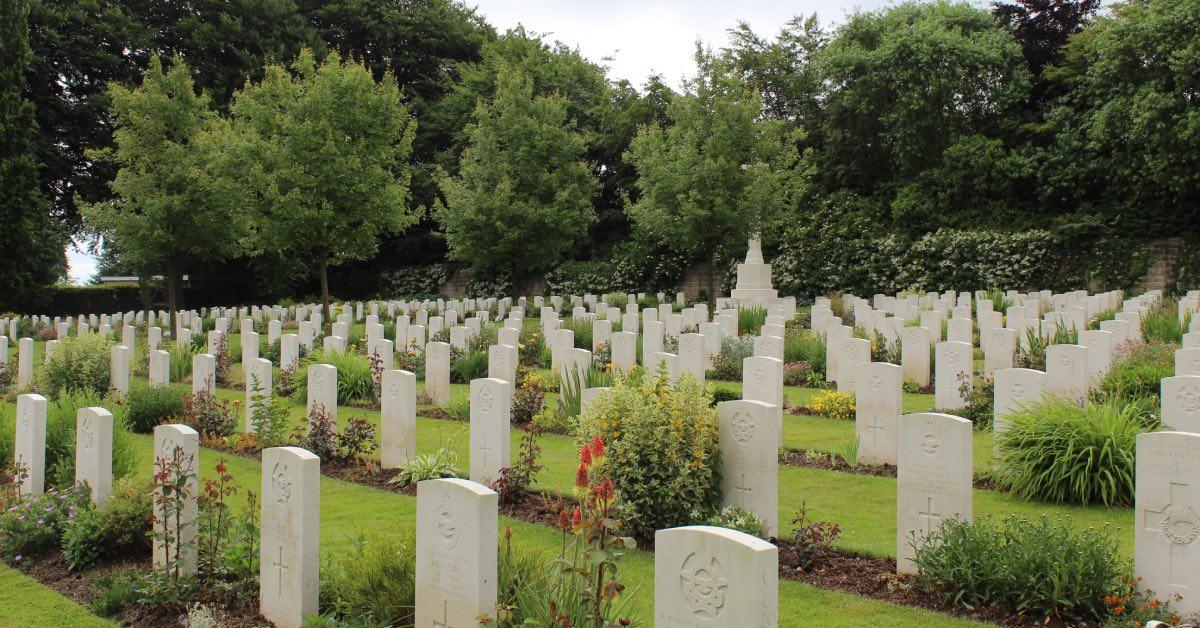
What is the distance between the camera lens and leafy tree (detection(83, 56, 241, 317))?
2661 centimetres

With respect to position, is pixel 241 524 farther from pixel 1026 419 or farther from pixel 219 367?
pixel 219 367

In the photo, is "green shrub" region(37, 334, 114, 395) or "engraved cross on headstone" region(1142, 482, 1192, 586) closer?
"engraved cross on headstone" region(1142, 482, 1192, 586)

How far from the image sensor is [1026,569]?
16.5 ft

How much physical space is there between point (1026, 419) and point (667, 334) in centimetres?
965

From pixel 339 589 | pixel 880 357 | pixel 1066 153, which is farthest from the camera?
pixel 1066 153

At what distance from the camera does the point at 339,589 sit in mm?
5348

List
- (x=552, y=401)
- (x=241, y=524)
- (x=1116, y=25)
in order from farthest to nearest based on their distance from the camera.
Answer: (x=1116, y=25), (x=552, y=401), (x=241, y=524)

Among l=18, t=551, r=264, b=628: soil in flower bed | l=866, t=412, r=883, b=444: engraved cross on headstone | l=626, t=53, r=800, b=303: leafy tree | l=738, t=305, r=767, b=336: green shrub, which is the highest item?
l=626, t=53, r=800, b=303: leafy tree

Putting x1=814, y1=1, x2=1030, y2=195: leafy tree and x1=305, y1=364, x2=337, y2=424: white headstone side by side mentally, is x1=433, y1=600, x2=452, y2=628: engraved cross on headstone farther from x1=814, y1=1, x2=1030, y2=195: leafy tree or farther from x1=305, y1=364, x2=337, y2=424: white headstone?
x1=814, y1=1, x2=1030, y2=195: leafy tree

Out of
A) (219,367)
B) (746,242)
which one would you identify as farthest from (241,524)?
(746,242)

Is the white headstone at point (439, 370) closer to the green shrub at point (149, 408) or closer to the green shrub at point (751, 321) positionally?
the green shrub at point (149, 408)

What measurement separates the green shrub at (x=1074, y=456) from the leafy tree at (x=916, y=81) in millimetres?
22625

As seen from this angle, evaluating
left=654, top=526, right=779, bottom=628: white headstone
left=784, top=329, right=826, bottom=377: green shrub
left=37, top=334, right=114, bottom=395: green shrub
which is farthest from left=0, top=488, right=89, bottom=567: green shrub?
left=784, top=329, right=826, bottom=377: green shrub

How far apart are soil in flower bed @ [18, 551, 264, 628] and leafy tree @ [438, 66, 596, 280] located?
75.5 ft
